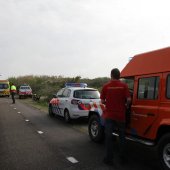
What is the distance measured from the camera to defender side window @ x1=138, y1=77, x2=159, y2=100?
6479mm

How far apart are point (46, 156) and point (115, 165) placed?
1727mm

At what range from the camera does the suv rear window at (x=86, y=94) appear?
12.8 m

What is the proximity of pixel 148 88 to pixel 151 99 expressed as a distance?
297mm

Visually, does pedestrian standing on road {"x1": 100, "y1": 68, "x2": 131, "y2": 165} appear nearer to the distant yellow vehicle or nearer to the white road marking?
the white road marking

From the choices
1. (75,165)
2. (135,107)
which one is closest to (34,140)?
(75,165)

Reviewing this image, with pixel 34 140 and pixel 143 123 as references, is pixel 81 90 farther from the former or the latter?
pixel 143 123

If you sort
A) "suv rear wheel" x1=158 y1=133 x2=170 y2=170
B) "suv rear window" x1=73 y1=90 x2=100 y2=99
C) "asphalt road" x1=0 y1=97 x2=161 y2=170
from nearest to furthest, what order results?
"suv rear wheel" x1=158 y1=133 x2=170 y2=170
"asphalt road" x1=0 y1=97 x2=161 y2=170
"suv rear window" x1=73 y1=90 x2=100 y2=99

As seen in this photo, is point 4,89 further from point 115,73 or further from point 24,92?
point 115,73

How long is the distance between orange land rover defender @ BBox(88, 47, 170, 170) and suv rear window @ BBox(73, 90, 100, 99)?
515 centimetres

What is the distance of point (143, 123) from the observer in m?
6.68

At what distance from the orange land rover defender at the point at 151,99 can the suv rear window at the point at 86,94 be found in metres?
5.15

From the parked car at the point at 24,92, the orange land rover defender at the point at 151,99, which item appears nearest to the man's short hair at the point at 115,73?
the orange land rover defender at the point at 151,99

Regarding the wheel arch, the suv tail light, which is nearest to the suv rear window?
the suv tail light

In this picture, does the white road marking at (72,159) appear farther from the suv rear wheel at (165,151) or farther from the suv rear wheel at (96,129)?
the suv rear wheel at (165,151)
